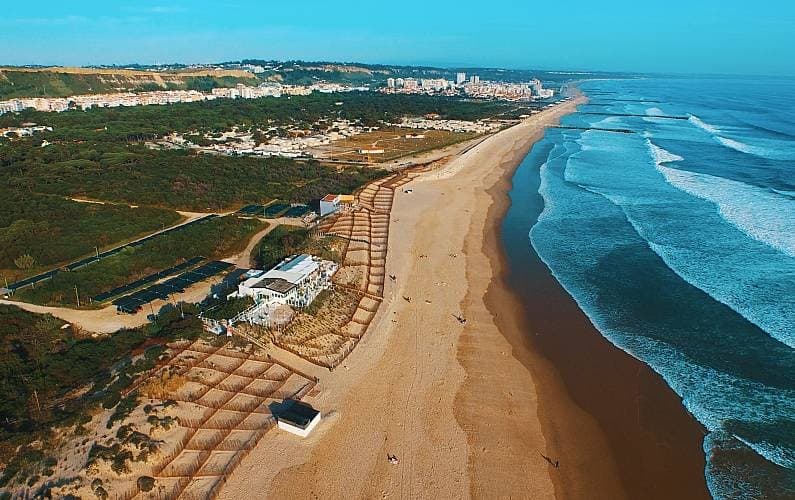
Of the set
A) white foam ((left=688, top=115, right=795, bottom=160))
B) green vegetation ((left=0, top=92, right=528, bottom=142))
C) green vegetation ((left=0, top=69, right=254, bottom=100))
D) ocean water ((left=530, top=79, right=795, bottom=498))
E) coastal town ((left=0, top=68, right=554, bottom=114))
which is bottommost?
ocean water ((left=530, top=79, right=795, bottom=498))

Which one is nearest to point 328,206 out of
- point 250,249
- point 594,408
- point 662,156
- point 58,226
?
point 250,249

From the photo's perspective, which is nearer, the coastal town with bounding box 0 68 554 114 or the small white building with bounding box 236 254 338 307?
the small white building with bounding box 236 254 338 307

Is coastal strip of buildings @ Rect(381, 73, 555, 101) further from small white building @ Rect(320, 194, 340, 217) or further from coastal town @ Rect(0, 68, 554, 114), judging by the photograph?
small white building @ Rect(320, 194, 340, 217)

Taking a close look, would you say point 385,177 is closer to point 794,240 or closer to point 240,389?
point 794,240

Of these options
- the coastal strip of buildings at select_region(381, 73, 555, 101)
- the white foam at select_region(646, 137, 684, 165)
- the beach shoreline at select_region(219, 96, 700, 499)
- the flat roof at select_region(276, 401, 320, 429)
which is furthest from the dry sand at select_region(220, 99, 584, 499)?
the coastal strip of buildings at select_region(381, 73, 555, 101)

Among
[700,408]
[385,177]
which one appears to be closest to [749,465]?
[700,408]

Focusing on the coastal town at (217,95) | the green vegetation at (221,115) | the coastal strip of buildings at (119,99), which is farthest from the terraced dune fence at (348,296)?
the coastal town at (217,95)

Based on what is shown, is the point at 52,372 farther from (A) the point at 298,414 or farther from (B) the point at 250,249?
(B) the point at 250,249

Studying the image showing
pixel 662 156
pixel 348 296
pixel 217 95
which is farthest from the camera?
pixel 217 95
